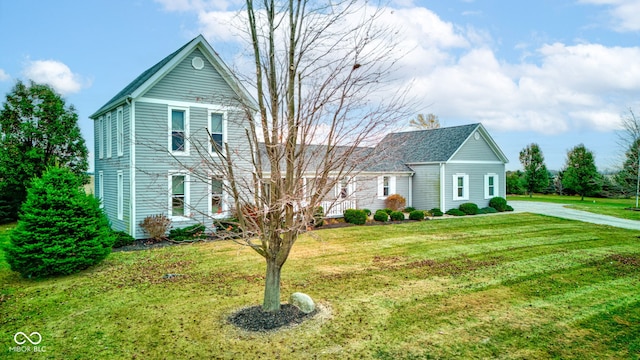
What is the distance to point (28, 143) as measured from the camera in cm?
2147

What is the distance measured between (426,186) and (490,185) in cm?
534

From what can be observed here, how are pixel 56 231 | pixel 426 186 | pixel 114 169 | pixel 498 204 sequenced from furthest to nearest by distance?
pixel 498 204, pixel 426 186, pixel 114 169, pixel 56 231

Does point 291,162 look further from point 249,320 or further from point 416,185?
point 416,185

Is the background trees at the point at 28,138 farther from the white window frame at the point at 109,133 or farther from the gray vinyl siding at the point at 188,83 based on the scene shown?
the gray vinyl siding at the point at 188,83

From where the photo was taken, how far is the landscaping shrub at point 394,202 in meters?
22.0

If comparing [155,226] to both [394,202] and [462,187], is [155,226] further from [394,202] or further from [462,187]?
[462,187]

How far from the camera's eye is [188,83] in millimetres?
14703

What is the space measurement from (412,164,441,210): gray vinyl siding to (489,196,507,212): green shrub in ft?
15.2

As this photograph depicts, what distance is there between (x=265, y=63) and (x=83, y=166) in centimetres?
2265

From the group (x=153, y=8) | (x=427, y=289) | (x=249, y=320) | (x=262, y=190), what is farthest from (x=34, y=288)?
(x=427, y=289)

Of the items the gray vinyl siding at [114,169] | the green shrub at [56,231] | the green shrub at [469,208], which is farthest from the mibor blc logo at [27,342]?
the green shrub at [469,208]

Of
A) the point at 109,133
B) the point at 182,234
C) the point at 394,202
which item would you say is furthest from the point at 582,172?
the point at 109,133

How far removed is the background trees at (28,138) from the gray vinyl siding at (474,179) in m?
23.3

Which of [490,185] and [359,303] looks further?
[490,185]
